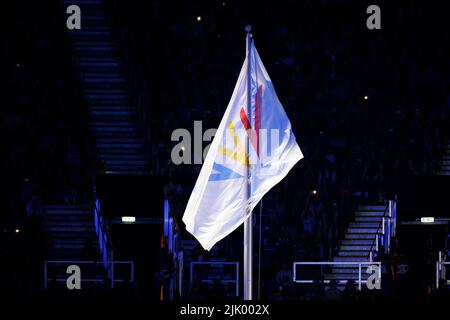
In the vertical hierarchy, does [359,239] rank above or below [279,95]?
below

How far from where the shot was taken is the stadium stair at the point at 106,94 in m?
35.2

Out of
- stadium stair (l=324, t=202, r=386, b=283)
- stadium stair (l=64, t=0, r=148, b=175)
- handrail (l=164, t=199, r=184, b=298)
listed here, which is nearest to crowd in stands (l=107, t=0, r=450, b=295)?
stadium stair (l=324, t=202, r=386, b=283)

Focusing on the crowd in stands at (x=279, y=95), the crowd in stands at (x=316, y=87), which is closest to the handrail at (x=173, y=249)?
the crowd in stands at (x=279, y=95)

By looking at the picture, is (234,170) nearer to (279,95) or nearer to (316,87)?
(279,95)

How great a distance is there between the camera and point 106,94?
121 feet

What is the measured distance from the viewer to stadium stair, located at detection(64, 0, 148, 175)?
3519 cm

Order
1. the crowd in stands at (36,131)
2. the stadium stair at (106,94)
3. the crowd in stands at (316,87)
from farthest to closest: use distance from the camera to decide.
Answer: the stadium stair at (106,94), the crowd in stands at (316,87), the crowd in stands at (36,131)

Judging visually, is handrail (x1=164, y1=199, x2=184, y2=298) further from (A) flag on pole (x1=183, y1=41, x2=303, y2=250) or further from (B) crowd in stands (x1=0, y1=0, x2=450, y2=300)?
(A) flag on pole (x1=183, y1=41, x2=303, y2=250)

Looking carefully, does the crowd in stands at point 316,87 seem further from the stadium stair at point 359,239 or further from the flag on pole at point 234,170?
the flag on pole at point 234,170

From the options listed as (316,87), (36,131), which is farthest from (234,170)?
(316,87)

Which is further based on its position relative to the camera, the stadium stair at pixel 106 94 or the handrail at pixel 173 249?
the stadium stair at pixel 106 94

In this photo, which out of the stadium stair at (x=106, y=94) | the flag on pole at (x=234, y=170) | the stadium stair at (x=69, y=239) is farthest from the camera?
the stadium stair at (x=106, y=94)
